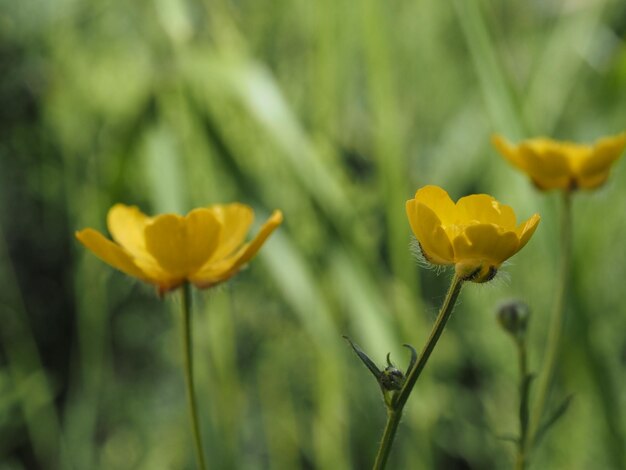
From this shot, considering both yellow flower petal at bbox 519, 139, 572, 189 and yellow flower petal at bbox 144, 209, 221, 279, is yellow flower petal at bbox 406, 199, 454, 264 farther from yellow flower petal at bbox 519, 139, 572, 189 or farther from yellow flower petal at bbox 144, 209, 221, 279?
yellow flower petal at bbox 519, 139, 572, 189

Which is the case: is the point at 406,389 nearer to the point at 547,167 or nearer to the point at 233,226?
the point at 233,226

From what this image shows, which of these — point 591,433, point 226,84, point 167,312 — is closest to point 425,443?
point 591,433

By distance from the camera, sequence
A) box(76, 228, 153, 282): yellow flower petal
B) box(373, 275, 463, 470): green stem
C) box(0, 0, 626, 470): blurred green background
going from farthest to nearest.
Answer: box(0, 0, 626, 470): blurred green background
box(76, 228, 153, 282): yellow flower petal
box(373, 275, 463, 470): green stem

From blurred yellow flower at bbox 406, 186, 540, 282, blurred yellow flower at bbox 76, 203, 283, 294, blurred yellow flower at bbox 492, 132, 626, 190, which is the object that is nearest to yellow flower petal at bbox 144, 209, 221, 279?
blurred yellow flower at bbox 76, 203, 283, 294

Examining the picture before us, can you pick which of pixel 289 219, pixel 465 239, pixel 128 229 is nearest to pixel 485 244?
pixel 465 239

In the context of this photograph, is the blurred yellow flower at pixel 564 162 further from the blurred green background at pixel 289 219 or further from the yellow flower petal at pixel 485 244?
the yellow flower petal at pixel 485 244

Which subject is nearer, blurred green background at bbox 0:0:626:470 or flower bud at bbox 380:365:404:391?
flower bud at bbox 380:365:404:391

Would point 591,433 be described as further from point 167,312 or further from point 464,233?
point 464,233

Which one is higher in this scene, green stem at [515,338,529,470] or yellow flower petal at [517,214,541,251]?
yellow flower petal at [517,214,541,251]
